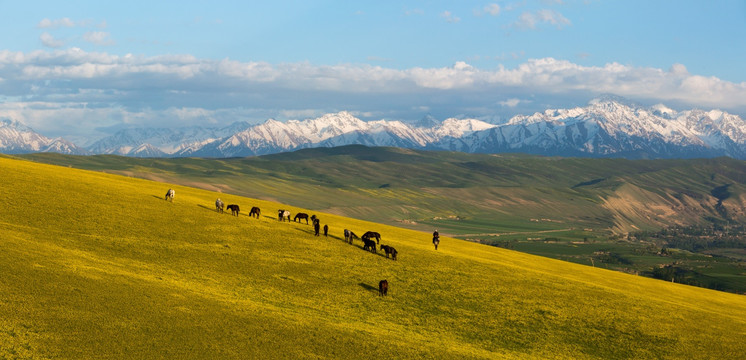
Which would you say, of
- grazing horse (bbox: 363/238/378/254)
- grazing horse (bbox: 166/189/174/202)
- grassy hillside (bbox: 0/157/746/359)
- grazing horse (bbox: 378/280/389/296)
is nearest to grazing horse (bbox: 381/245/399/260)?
grassy hillside (bbox: 0/157/746/359)

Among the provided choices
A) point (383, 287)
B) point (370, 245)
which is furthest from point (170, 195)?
point (383, 287)

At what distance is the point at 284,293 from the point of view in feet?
150

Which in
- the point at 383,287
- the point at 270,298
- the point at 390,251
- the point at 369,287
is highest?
the point at 390,251

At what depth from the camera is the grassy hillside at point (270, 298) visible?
114ft

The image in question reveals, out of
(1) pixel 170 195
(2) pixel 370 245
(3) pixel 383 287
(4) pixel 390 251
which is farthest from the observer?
(1) pixel 170 195

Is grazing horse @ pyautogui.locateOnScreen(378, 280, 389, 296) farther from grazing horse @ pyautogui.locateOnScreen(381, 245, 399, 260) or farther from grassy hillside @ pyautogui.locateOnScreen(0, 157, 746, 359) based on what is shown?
grazing horse @ pyautogui.locateOnScreen(381, 245, 399, 260)

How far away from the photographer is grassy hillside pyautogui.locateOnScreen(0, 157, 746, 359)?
34.6 metres

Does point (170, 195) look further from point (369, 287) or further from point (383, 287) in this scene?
point (383, 287)

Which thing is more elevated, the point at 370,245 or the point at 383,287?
the point at 370,245

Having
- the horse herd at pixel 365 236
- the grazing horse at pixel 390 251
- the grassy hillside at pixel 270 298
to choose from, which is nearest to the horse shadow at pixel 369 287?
the grassy hillside at pixel 270 298

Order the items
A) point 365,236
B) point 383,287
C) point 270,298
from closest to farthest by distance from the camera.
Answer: point 270,298, point 383,287, point 365,236

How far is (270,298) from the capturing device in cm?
4391

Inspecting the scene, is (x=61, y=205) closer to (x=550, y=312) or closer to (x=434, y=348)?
(x=434, y=348)

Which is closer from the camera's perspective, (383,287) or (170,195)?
(383,287)
